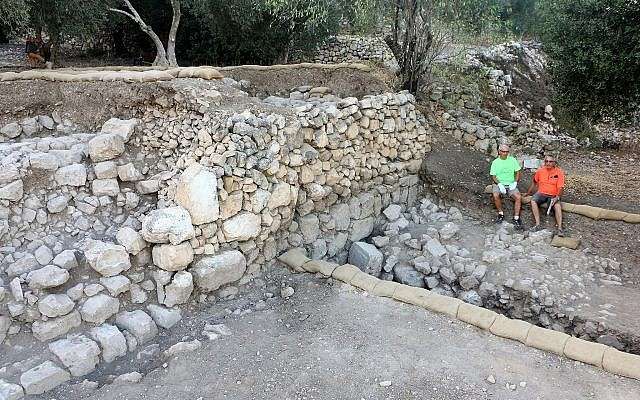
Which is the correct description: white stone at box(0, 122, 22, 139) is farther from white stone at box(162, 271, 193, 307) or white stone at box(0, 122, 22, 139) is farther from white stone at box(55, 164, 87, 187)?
white stone at box(162, 271, 193, 307)

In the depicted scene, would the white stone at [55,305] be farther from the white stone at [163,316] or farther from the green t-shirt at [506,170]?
the green t-shirt at [506,170]

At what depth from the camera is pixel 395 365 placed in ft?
18.0

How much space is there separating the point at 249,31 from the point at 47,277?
31.6 feet

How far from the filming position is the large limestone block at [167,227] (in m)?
6.11

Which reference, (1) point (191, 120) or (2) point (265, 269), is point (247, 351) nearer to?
(2) point (265, 269)

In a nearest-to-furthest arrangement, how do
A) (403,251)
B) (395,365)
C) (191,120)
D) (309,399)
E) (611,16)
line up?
(309,399), (395,365), (191,120), (403,251), (611,16)

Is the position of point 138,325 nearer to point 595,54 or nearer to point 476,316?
point 476,316

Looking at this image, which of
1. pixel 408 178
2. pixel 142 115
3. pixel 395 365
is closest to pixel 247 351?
pixel 395 365

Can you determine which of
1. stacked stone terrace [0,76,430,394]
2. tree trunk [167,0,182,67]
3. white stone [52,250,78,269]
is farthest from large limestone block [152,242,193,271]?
tree trunk [167,0,182,67]

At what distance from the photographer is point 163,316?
6.05 m

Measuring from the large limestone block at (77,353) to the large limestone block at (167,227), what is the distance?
134 centimetres

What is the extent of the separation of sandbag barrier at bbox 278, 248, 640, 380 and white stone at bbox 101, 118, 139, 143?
2.76m

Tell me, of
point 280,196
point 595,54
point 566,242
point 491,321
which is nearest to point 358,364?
point 491,321

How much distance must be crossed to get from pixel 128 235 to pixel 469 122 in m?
8.43
